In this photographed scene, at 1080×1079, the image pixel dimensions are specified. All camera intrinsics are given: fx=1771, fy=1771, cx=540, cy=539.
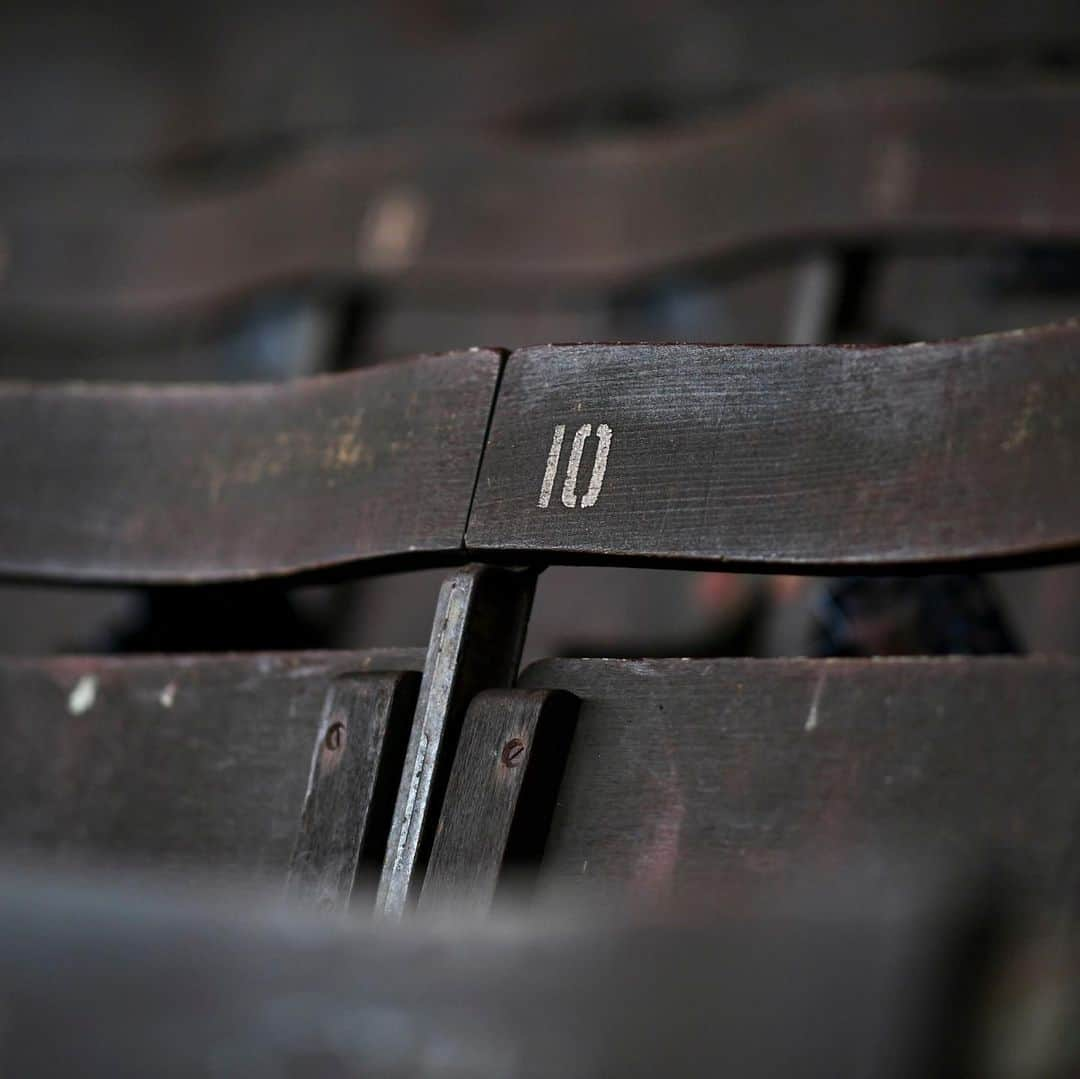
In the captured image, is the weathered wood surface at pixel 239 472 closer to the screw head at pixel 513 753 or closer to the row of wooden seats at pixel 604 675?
the row of wooden seats at pixel 604 675

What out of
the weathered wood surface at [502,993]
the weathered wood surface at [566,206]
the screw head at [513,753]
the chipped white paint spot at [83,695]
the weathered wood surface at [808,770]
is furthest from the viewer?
the weathered wood surface at [566,206]

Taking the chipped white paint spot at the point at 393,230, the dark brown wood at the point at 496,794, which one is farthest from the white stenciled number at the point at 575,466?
the chipped white paint spot at the point at 393,230

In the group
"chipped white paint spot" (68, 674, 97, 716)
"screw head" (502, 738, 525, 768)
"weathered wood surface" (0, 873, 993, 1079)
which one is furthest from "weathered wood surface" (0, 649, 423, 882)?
"weathered wood surface" (0, 873, 993, 1079)

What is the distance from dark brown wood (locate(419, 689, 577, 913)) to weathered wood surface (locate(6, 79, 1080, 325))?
1.47 m

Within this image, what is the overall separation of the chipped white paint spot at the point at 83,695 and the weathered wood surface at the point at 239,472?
73 millimetres

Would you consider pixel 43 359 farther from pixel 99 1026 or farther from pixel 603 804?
pixel 99 1026

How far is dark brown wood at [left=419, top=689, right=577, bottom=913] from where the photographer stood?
84 centimetres

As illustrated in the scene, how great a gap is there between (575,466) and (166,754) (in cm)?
33

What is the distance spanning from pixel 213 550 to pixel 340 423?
0.13m

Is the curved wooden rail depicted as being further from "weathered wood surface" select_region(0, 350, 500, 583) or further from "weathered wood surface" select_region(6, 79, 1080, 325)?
"weathered wood surface" select_region(6, 79, 1080, 325)

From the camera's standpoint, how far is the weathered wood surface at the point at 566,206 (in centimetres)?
224

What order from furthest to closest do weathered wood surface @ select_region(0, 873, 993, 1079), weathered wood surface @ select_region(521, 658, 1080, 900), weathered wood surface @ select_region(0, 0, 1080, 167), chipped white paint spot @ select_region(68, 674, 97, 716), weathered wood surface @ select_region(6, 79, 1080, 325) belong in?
weathered wood surface @ select_region(0, 0, 1080, 167)
weathered wood surface @ select_region(6, 79, 1080, 325)
chipped white paint spot @ select_region(68, 674, 97, 716)
weathered wood surface @ select_region(521, 658, 1080, 900)
weathered wood surface @ select_region(0, 873, 993, 1079)

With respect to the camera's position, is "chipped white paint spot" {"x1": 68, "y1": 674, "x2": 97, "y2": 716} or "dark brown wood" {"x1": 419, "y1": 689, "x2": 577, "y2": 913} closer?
"dark brown wood" {"x1": 419, "y1": 689, "x2": 577, "y2": 913}

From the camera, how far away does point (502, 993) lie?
0.51 meters
